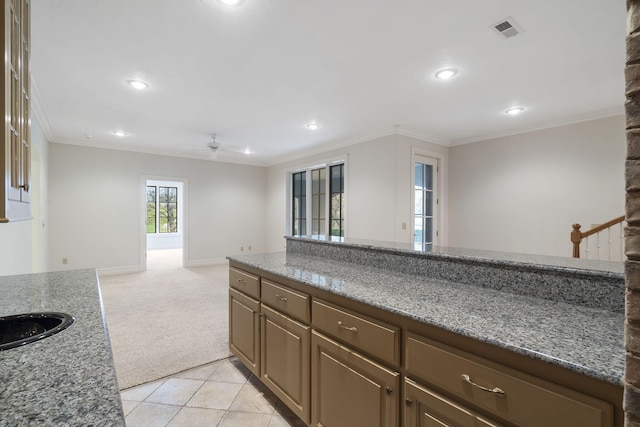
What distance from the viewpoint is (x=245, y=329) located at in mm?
2219

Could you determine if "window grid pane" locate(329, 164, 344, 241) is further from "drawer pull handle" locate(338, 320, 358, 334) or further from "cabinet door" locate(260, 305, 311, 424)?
"drawer pull handle" locate(338, 320, 358, 334)

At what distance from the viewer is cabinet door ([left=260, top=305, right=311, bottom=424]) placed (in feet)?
5.36

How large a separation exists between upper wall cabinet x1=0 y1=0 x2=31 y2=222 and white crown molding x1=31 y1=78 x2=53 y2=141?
91.1 inches

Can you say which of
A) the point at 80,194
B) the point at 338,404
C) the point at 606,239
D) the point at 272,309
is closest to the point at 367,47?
the point at 272,309

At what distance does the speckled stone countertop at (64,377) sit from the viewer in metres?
0.61

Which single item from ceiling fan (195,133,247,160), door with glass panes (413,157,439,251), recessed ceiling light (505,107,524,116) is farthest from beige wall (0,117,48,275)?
recessed ceiling light (505,107,524,116)

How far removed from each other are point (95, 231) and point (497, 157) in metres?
7.10

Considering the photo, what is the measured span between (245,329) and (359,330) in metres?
1.19

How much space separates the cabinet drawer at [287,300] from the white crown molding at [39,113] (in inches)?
125

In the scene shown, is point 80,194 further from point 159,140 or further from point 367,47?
point 367,47

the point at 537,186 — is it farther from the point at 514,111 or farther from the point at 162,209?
the point at 162,209

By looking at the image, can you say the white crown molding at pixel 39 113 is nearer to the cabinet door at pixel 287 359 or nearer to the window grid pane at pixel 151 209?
the cabinet door at pixel 287 359

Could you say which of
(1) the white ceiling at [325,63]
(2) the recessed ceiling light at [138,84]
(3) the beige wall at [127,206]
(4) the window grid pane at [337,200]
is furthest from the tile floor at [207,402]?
(3) the beige wall at [127,206]

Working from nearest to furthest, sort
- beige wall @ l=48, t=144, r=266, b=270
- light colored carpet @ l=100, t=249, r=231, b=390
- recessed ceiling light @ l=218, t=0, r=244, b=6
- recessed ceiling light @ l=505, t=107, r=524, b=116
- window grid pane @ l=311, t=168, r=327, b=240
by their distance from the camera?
1. recessed ceiling light @ l=218, t=0, r=244, b=6
2. light colored carpet @ l=100, t=249, r=231, b=390
3. recessed ceiling light @ l=505, t=107, r=524, b=116
4. beige wall @ l=48, t=144, r=266, b=270
5. window grid pane @ l=311, t=168, r=327, b=240
